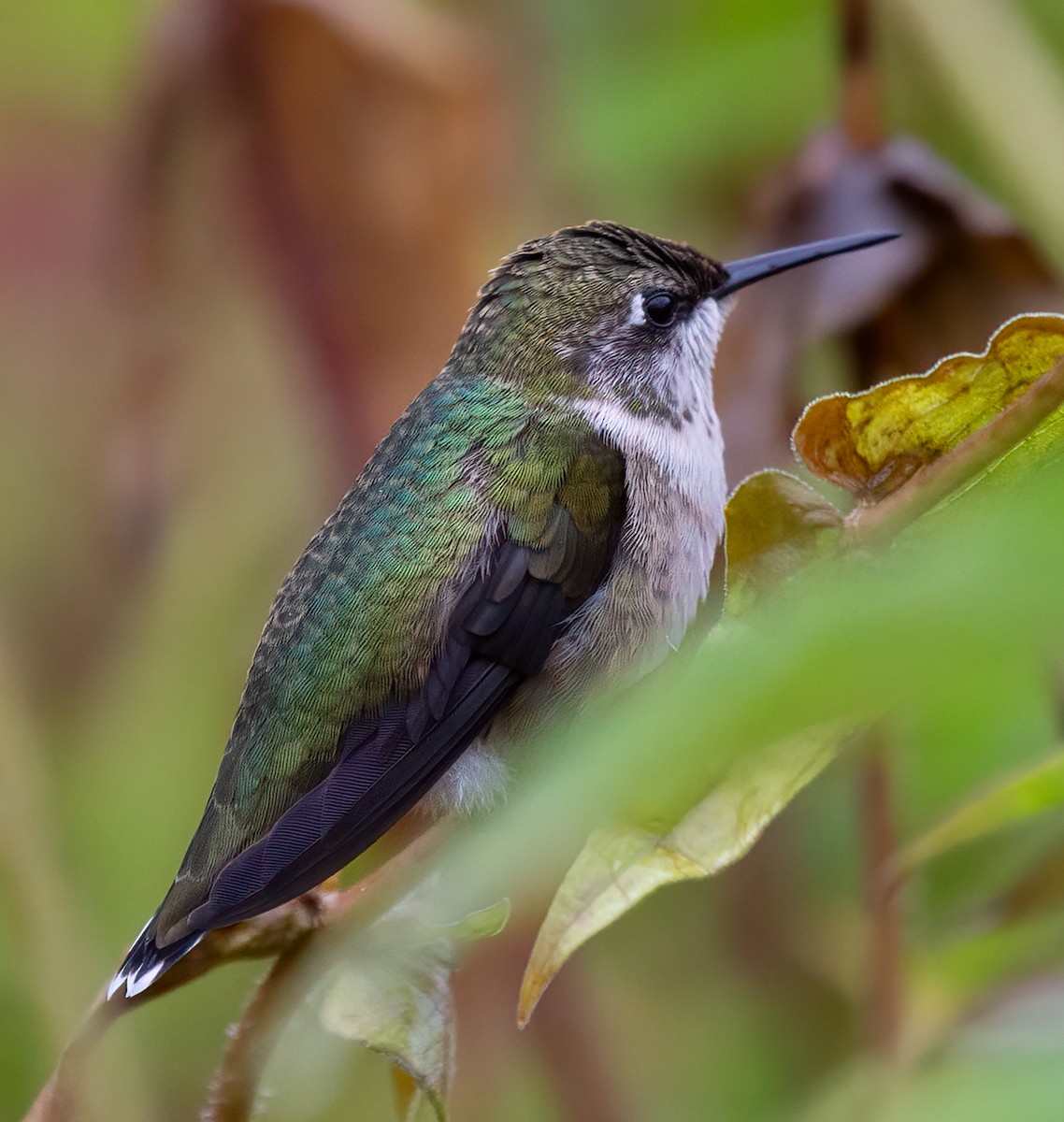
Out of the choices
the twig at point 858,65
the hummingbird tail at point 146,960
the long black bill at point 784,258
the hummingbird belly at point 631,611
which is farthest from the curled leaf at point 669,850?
the twig at point 858,65

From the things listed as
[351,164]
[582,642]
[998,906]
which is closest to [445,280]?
[351,164]

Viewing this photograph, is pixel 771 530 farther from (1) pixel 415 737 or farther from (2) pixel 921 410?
(1) pixel 415 737

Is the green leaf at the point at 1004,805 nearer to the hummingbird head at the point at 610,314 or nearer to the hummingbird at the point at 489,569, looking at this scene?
the hummingbird at the point at 489,569

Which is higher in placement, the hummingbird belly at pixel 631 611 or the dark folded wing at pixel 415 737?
the dark folded wing at pixel 415 737

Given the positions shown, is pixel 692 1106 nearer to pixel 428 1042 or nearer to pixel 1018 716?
pixel 1018 716

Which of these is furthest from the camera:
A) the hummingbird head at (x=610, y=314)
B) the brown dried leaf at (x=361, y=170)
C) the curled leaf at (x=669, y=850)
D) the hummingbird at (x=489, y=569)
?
the hummingbird head at (x=610, y=314)

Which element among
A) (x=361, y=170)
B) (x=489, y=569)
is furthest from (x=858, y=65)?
(x=489, y=569)

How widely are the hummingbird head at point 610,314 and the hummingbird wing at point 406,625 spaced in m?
0.24

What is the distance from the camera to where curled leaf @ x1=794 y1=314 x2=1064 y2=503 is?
1.22m

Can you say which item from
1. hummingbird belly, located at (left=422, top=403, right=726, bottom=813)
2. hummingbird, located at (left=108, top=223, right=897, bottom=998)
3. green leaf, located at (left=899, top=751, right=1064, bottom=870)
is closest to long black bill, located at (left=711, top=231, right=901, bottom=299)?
hummingbird, located at (left=108, top=223, right=897, bottom=998)

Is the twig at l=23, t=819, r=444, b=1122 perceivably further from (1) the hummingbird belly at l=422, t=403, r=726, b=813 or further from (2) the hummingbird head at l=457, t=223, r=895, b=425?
(2) the hummingbird head at l=457, t=223, r=895, b=425

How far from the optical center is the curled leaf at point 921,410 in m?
1.22

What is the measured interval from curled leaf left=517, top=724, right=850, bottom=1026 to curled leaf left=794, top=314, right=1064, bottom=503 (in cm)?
27

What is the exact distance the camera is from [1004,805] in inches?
47.3
